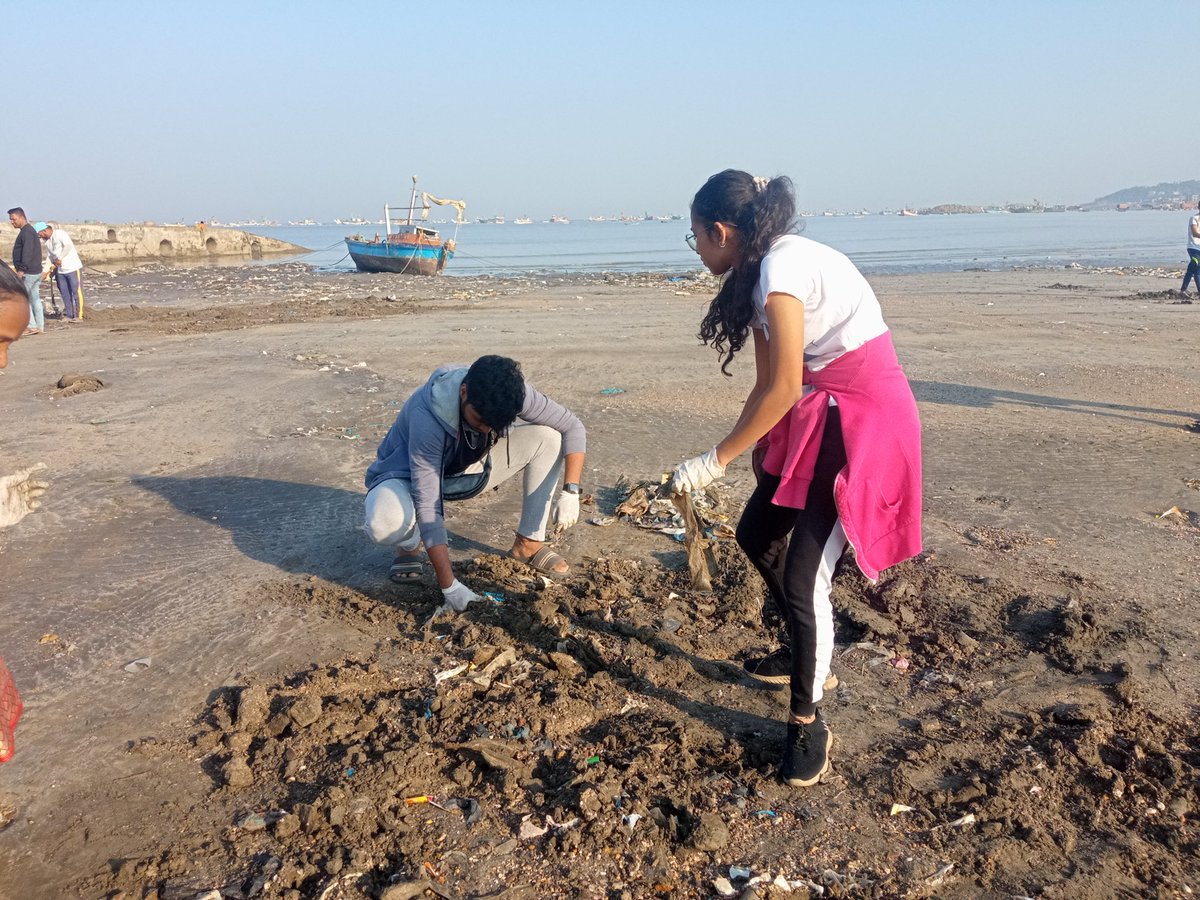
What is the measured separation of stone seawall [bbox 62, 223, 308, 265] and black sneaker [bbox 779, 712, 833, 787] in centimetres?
4354

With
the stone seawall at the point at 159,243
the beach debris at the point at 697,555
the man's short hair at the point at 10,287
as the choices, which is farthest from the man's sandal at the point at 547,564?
the stone seawall at the point at 159,243

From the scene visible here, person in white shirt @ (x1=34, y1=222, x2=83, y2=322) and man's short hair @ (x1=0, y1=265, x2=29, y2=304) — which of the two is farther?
person in white shirt @ (x1=34, y1=222, x2=83, y2=322)

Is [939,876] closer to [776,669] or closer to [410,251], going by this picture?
[776,669]

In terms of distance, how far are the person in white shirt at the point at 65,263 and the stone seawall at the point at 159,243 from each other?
27.9m

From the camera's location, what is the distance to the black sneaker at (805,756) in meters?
2.64

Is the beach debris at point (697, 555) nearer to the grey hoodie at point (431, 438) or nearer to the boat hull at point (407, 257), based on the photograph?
the grey hoodie at point (431, 438)

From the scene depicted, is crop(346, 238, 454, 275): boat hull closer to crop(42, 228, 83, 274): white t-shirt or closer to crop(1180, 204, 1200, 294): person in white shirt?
crop(42, 228, 83, 274): white t-shirt

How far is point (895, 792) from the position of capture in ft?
8.63

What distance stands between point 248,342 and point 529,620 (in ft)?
30.7

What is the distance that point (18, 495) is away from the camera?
5344 mm

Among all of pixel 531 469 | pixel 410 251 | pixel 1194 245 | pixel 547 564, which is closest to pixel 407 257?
→ pixel 410 251

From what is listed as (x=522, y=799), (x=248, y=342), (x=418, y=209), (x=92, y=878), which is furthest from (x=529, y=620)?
(x=418, y=209)

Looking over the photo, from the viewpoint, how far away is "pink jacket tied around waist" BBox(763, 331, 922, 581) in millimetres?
2494

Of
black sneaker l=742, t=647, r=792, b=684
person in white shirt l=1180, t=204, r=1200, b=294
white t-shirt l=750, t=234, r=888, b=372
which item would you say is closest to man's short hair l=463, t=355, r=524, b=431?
white t-shirt l=750, t=234, r=888, b=372
